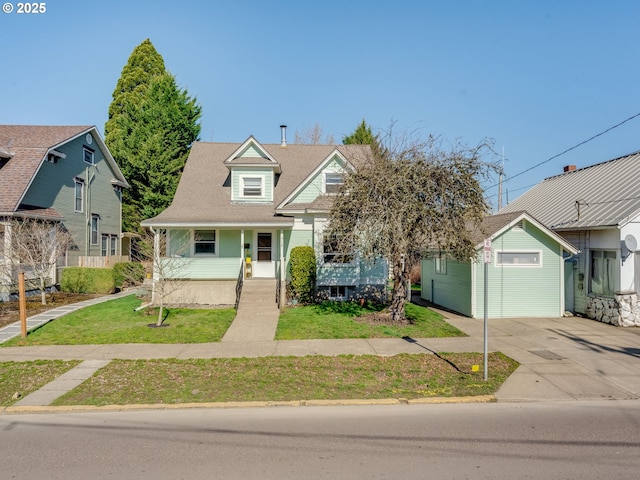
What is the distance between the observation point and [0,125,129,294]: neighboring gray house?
19.5 meters

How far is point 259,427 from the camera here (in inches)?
251

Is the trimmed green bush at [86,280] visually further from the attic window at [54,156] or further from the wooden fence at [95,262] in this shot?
the attic window at [54,156]

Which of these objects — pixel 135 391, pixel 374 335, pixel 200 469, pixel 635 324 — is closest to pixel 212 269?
pixel 374 335

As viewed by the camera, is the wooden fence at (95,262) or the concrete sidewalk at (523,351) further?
the wooden fence at (95,262)

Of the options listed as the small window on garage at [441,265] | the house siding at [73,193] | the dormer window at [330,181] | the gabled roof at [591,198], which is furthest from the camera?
the house siding at [73,193]

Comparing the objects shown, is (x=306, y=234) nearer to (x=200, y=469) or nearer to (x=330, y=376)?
(x=330, y=376)

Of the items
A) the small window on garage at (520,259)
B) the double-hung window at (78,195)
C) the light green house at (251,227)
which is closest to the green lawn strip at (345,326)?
the light green house at (251,227)

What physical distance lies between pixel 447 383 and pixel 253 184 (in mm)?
14553

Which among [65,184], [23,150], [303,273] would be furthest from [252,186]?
[23,150]

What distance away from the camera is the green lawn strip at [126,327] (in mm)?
11742

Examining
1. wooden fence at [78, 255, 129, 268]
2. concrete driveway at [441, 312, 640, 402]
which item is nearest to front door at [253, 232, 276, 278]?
concrete driveway at [441, 312, 640, 402]

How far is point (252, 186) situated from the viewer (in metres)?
20.4

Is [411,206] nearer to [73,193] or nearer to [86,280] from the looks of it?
[86,280]

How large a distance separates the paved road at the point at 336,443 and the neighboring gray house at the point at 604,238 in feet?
29.7
